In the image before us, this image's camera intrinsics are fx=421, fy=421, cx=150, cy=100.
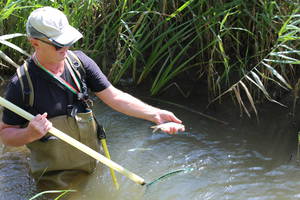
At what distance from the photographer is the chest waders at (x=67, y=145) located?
250 cm

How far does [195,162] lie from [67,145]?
96 cm

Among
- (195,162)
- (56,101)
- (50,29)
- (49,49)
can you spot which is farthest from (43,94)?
(195,162)

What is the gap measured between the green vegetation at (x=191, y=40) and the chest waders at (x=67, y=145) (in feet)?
2.61

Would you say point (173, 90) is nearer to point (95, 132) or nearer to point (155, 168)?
point (155, 168)

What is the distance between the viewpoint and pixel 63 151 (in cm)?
259

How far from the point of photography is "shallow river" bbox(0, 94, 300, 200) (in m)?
2.72

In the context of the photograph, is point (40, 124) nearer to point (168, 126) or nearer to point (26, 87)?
point (26, 87)

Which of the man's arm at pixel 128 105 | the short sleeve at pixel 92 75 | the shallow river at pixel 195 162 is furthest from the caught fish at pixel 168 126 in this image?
the shallow river at pixel 195 162

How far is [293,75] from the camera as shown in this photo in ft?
11.3

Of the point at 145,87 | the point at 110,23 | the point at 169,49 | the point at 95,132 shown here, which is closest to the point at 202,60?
the point at 169,49

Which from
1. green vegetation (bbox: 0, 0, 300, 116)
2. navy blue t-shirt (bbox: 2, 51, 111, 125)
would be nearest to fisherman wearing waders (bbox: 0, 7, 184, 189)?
navy blue t-shirt (bbox: 2, 51, 111, 125)

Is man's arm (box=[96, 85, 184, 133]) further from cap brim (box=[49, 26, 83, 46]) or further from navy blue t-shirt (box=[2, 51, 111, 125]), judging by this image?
cap brim (box=[49, 26, 83, 46])

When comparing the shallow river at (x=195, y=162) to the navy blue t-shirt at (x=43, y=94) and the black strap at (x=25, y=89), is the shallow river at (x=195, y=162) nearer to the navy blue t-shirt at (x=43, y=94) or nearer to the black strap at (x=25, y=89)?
the navy blue t-shirt at (x=43, y=94)

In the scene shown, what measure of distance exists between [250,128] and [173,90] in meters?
0.84
